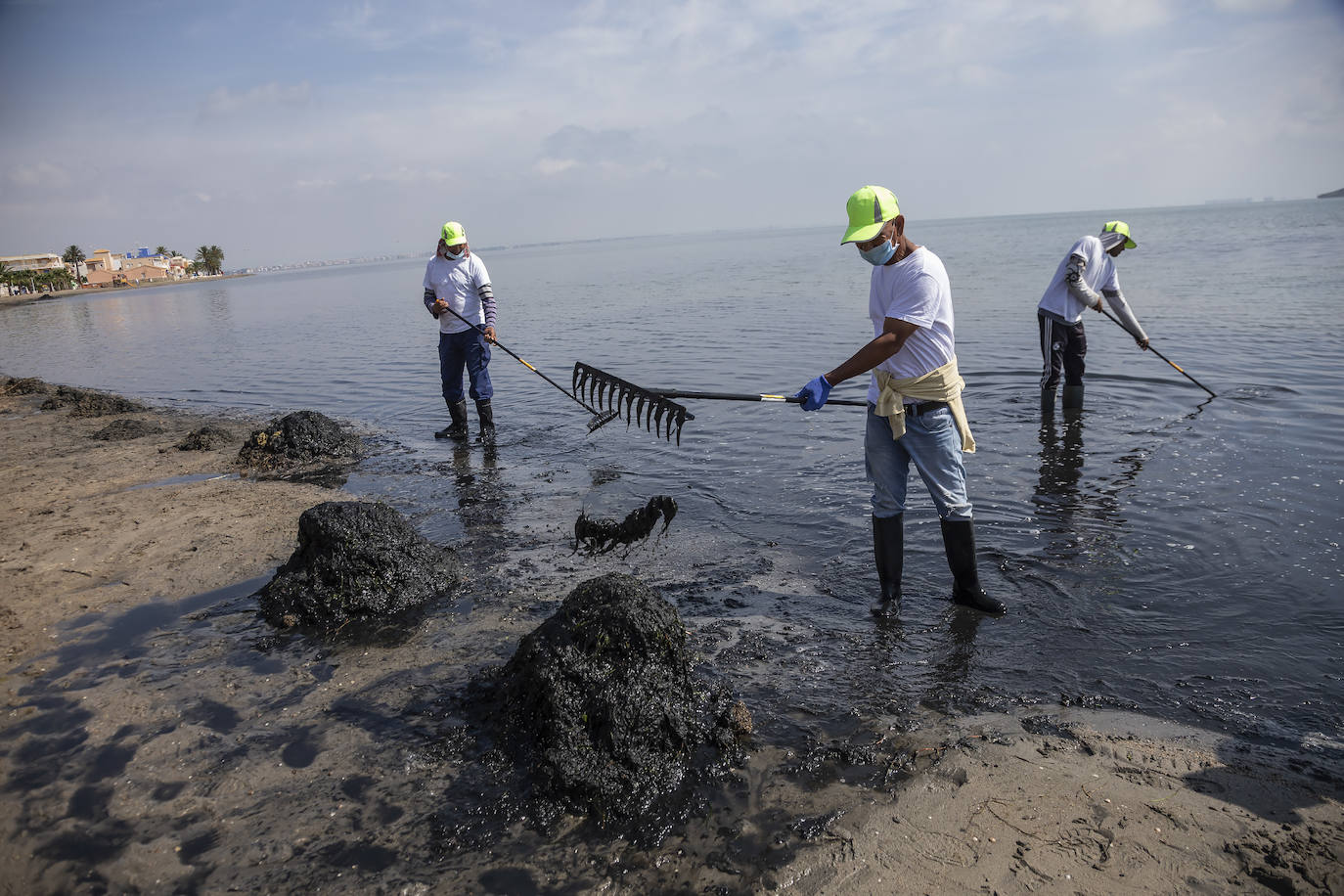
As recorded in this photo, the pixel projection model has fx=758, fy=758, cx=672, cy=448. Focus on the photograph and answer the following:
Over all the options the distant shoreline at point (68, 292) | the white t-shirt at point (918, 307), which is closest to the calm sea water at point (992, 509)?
the white t-shirt at point (918, 307)

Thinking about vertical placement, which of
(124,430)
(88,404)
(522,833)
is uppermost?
(88,404)

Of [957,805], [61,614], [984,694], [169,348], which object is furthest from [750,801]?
[169,348]

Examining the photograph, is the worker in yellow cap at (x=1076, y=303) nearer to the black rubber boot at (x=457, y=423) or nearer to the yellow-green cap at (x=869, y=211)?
the yellow-green cap at (x=869, y=211)

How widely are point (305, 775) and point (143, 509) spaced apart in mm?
4705

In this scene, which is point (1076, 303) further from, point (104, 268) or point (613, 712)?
point (104, 268)

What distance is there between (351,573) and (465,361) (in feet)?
15.8

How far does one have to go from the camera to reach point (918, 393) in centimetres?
426

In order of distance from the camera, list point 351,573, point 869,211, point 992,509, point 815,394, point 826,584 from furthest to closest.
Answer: point 992,509 < point 826,584 < point 351,573 < point 815,394 < point 869,211

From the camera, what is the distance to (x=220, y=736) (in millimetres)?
3604

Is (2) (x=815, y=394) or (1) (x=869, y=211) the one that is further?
(2) (x=815, y=394)

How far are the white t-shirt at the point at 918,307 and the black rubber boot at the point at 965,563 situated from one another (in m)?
1.00

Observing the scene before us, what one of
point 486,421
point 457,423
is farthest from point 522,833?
point 457,423

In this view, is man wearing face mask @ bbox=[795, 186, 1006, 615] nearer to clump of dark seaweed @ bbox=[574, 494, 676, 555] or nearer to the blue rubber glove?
the blue rubber glove

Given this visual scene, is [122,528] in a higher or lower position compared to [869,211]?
lower
